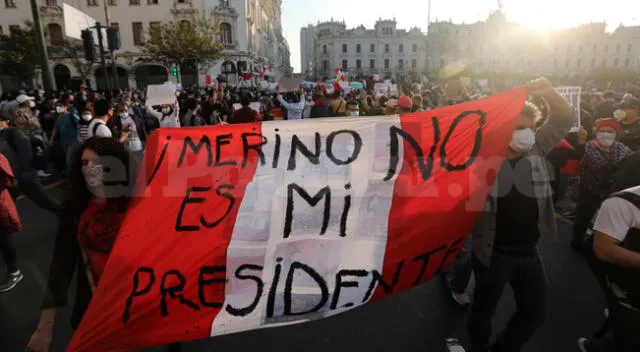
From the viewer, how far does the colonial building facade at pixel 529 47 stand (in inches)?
4397

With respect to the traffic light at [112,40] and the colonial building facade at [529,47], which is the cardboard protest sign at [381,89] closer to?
the traffic light at [112,40]

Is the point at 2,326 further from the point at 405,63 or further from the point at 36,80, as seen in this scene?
the point at 405,63

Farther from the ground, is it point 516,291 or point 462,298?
point 516,291

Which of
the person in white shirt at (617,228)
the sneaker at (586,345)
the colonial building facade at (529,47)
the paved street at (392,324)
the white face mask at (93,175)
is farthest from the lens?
the colonial building facade at (529,47)

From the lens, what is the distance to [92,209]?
237cm

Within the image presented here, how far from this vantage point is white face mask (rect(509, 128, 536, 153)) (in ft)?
8.90

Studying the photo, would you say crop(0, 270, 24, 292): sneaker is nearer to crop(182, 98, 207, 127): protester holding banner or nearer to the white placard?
crop(182, 98, 207, 127): protester holding banner

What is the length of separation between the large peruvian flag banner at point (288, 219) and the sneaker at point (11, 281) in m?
2.91

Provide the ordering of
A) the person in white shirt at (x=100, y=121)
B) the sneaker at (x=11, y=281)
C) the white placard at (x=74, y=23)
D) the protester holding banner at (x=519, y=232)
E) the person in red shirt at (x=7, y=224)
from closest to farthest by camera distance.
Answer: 1. the protester holding banner at (x=519, y=232)
2. the person in red shirt at (x=7, y=224)
3. the sneaker at (x=11, y=281)
4. the person in white shirt at (x=100, y=121)
5. the white placard at (x=74, y=23)

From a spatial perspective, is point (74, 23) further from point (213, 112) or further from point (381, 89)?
point (381, 89)

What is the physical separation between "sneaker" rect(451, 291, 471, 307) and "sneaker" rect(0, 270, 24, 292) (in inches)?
173

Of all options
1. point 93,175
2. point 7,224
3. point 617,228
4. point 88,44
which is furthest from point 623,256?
point 88,44

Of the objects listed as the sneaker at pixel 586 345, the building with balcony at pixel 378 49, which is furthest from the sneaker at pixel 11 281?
the building with balcony at pixel 378 49

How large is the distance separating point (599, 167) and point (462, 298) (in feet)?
7.68
